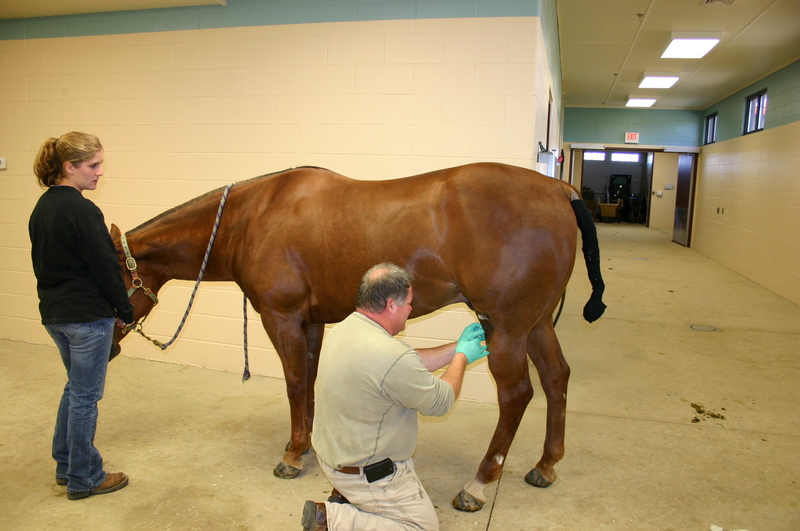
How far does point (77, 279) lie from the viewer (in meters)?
2.31

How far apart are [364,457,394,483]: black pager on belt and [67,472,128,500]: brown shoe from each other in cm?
142

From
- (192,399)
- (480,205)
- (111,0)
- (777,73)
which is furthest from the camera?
(777,73)

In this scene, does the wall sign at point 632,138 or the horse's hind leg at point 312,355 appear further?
the wall sign at point 632,138

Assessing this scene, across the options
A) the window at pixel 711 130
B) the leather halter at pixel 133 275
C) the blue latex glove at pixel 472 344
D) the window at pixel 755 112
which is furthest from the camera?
the window at pixel 711 130

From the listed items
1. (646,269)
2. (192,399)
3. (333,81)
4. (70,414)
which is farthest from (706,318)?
(70,414)

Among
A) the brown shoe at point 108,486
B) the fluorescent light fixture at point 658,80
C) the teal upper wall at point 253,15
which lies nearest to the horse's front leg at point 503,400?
the brown shoe at point 108,486

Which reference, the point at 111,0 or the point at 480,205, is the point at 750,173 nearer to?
the point at 480,205

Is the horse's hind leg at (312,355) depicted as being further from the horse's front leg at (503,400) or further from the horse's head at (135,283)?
the horse's front leg at (503,400)

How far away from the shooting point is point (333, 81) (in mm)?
3855

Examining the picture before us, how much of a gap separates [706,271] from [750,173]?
1.69m

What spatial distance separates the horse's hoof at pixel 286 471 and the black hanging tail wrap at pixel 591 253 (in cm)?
156

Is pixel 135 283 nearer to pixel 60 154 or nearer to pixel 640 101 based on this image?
pixel 60 154

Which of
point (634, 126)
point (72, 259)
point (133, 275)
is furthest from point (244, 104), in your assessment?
point (634, 126)

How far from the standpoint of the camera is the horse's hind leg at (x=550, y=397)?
2668 mm
